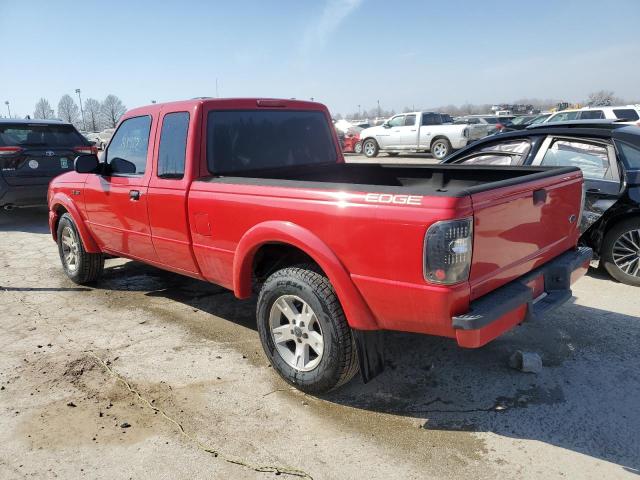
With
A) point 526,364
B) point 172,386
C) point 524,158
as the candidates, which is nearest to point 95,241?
point 172,386

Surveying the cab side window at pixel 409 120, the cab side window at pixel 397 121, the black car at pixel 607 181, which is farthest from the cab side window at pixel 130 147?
the cab side window at pixel 397 121

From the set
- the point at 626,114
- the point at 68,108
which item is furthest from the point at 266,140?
the point at 68,108

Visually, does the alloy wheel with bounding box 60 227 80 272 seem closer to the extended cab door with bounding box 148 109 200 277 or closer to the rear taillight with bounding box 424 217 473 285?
the extended cab door with bounding box 148 109 200 277

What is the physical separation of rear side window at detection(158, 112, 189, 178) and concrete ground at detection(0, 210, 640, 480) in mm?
1401

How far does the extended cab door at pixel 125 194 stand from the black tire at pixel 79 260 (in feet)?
1.47

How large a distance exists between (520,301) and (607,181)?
2941 millimetres

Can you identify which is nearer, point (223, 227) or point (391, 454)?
point (391, 454)

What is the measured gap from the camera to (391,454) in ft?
9.17

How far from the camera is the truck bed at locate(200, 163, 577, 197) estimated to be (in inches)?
143

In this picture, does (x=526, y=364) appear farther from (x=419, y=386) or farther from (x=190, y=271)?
(x=190, y=271)

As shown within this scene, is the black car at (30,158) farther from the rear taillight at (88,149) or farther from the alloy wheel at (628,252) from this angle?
the alloy wheel at (628,252)

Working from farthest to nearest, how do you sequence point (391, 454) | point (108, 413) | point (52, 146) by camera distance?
point (52, 146) < point (108, 413) < point (391, 454)

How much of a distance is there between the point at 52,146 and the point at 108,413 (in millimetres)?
7607

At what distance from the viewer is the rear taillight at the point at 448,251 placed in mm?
2541
